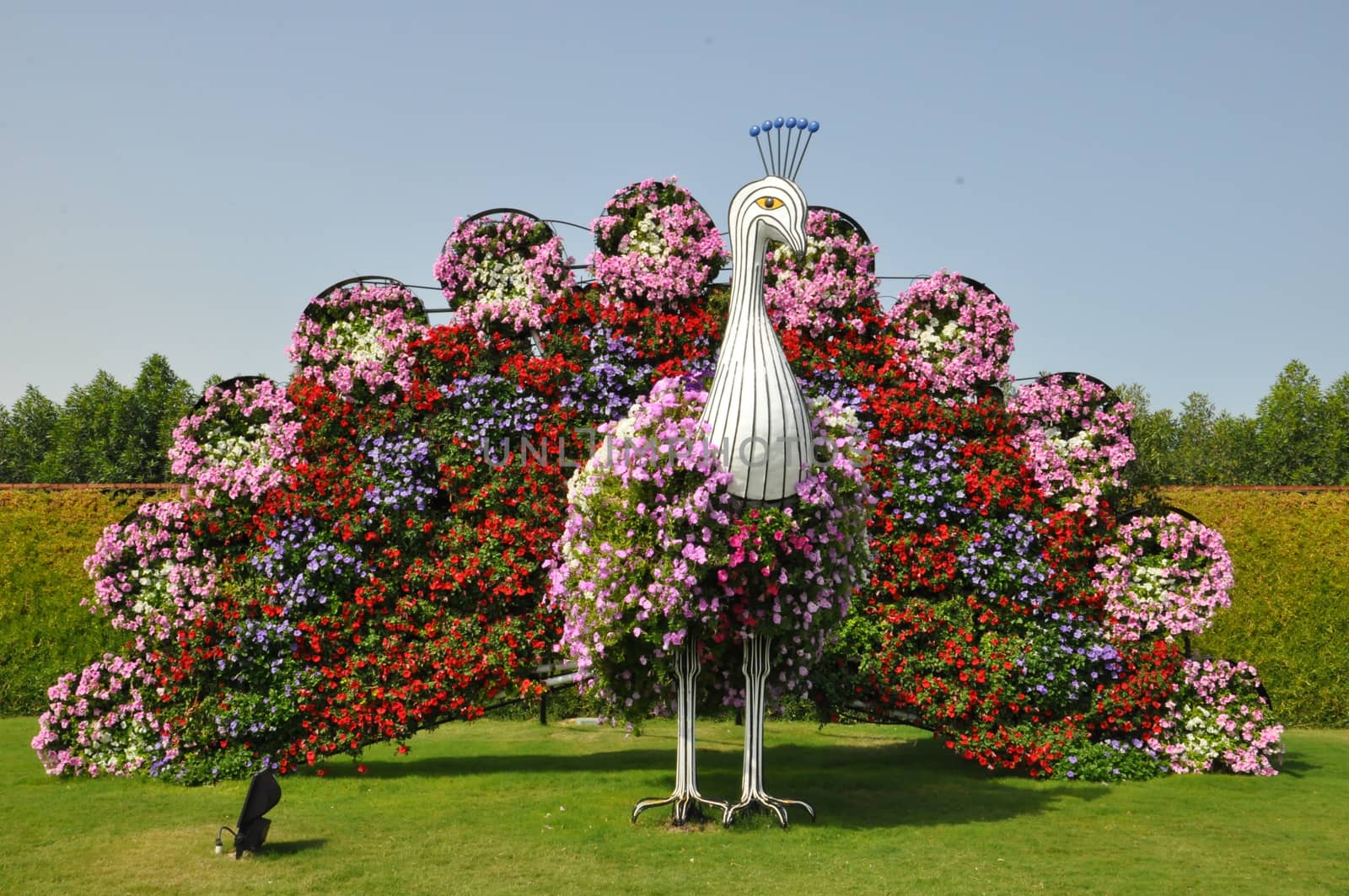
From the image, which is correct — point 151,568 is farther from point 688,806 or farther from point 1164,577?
point 1164,577

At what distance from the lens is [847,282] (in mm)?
13102

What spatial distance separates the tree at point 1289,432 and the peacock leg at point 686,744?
1178 inches

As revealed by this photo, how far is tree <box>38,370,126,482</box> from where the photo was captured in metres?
35.2

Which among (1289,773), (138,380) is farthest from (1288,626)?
(138,380)

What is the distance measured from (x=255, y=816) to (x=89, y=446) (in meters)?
30.9

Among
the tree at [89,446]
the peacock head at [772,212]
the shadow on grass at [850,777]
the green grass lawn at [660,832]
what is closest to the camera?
the green grass lawn at [660,832]

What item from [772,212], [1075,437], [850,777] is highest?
[772,212]

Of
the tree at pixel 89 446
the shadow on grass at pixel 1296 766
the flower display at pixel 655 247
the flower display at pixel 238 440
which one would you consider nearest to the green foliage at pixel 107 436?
the tree at pixel 89 446

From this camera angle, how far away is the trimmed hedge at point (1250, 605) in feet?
52.4

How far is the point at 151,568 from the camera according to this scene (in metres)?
12.5

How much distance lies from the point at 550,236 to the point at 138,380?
29003mm

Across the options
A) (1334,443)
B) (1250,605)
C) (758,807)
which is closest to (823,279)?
(758,807)

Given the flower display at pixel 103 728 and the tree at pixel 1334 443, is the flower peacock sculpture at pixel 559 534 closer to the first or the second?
the flower display at pixel 103 728

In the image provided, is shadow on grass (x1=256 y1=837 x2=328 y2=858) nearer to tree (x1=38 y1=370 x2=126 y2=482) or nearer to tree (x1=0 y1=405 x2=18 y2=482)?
tree (x1=38 y1=370 x2=126 y2=482)
